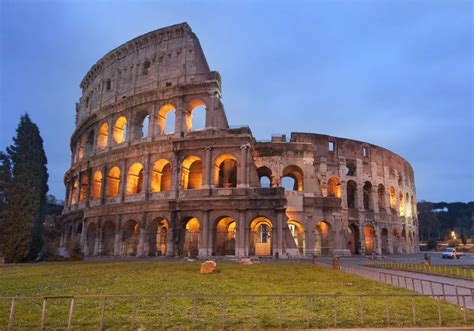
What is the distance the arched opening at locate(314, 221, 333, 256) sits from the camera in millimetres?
32531

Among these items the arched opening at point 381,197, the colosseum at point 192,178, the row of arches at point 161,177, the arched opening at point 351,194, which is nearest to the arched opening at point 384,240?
the colosseum at point 192,178

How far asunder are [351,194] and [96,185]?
26542 mm

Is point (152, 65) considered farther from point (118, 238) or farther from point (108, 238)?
point (108, 238)

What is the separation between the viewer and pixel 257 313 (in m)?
8.15

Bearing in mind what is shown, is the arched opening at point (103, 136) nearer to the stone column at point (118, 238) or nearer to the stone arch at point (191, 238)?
the stone column at point (118, 238)

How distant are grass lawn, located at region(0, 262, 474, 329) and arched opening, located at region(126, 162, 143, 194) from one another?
17.7 meters

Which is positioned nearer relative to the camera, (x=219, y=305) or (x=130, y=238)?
(x=219, y=305)

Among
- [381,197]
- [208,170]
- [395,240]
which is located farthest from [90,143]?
[395,240]

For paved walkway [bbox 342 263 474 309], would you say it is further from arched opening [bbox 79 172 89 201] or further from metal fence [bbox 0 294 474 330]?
arched opening [bbox 79 172 89 201]

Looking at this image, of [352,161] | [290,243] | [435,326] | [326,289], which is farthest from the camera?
[352,161]

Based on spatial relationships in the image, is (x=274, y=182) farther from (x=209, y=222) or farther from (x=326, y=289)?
(x=326, y=289)

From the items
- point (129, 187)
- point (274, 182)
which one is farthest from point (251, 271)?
point (129, 187)

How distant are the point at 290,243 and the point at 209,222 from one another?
6.10 meters

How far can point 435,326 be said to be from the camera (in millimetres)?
7168
